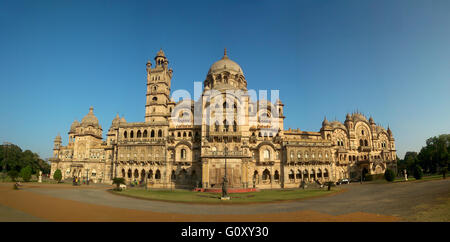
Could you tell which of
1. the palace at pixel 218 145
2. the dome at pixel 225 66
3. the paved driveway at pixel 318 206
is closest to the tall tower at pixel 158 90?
the palace at pixel 218 145

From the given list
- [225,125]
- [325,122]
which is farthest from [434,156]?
[225,125]

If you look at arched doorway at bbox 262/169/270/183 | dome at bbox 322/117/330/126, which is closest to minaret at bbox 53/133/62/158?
arched doorway at bbox 262/169/270/183

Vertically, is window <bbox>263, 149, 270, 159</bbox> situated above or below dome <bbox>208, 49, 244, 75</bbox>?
→ below

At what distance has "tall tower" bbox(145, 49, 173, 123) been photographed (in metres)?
54.1

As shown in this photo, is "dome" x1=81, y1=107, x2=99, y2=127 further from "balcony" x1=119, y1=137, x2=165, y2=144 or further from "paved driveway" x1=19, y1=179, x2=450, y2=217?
"paved driveway" x1=19, y1=179, x2=450, y2=217

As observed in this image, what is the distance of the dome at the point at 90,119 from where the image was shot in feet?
182

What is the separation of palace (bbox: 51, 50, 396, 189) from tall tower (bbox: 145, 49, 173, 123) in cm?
25

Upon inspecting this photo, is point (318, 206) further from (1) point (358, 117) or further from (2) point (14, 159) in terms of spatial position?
(2) point (14, 159)

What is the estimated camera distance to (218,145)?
41.6 meters

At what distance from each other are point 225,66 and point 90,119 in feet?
122

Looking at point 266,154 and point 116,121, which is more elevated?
point 116,121

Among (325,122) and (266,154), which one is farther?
(325,122)

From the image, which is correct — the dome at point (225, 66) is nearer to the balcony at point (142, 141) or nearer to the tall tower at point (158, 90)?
the tall tower at point (158, 90)
